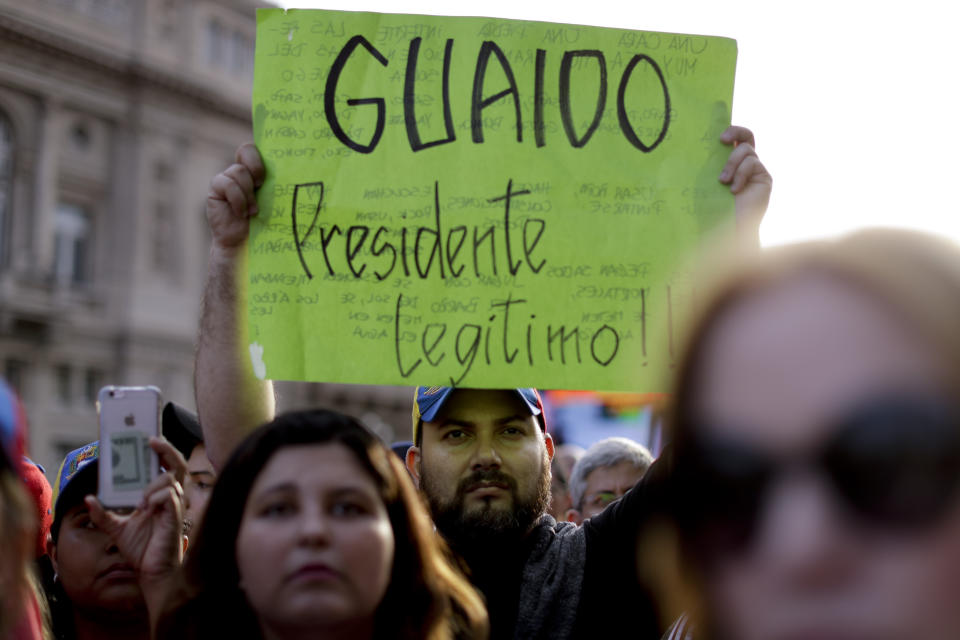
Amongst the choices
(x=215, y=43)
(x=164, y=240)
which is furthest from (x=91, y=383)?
(x=215, y=43)

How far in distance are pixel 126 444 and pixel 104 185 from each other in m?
29.1

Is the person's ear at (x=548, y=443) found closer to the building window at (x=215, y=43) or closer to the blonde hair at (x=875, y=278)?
the blonde hair at (x=875, y=278)

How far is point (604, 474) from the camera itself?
4.13m

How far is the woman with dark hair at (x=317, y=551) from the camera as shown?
5.57 ft

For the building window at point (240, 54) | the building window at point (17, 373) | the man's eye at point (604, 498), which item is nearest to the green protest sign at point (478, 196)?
the man's eye at point (604, 498)

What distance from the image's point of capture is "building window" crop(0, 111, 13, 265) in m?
26.7

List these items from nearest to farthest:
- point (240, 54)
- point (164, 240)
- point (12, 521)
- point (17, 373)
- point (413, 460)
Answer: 1. point (12, 521)
2. point (413, 460)
3. point (17, 373)
4. point (164, 240)
5. point (240, 54)

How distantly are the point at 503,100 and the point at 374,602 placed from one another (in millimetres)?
1190

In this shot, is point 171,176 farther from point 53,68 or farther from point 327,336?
point 327,336

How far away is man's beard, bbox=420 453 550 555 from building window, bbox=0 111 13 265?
2682 centimetres

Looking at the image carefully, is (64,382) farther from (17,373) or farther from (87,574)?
(87,574)

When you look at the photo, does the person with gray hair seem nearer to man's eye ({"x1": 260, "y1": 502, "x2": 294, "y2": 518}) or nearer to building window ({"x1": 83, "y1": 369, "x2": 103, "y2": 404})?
man's eye ({"x1": 260, "y1": 502, "x2": 294, "y2": 518})

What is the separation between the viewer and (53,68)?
91.5 feet

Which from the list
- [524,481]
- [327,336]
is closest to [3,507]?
[327,336]
